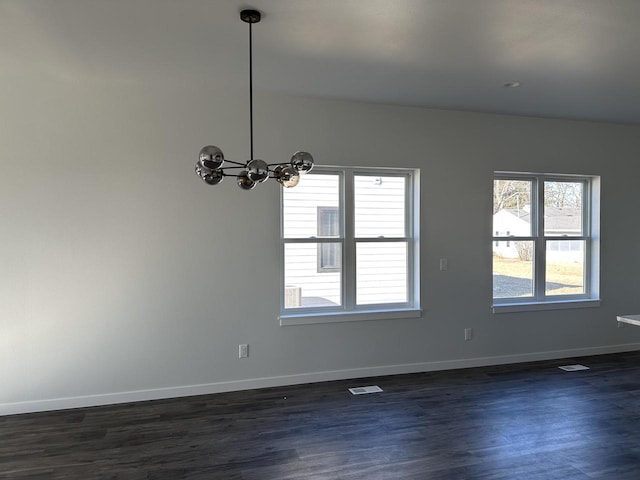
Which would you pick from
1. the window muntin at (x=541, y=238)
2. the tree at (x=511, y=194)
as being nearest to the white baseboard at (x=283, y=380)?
the window muntin at (x=541, y=238)

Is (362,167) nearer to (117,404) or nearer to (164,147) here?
(164,147)

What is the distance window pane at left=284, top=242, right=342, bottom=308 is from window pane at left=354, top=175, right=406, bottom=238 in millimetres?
394

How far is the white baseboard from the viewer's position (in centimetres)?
391

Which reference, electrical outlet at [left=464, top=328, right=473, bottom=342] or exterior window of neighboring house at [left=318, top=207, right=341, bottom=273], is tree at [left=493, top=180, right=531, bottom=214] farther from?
exterior window of neighboring house at [left=318, top=207, right=341, bottom=273]

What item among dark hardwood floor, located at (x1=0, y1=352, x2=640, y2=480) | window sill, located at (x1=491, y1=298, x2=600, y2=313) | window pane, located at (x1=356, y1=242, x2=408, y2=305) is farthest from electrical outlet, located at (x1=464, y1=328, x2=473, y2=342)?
window pane, located at (x1=356, y1=242, x2=408, y2=305)

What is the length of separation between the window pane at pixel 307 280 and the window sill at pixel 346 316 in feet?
0.43

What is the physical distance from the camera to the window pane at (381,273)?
4880 mm

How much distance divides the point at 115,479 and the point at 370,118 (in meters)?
3.71

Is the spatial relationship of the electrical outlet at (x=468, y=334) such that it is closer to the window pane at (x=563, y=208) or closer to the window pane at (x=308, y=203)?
the window pane at (x=563, y=208)

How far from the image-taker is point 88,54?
3377 millimetres

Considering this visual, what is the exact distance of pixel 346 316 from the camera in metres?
4.70

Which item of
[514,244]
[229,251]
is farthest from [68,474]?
[514,244]

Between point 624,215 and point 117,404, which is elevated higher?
point 624,215

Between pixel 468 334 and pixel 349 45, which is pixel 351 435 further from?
pixel 349 45
